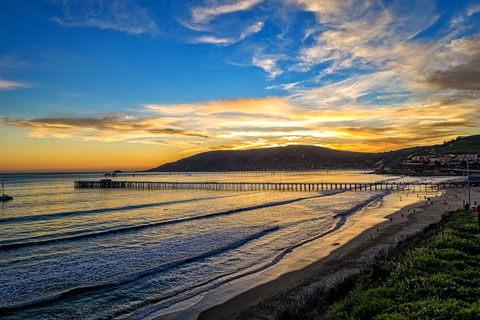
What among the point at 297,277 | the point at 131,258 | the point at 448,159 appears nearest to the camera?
the point at 297,277

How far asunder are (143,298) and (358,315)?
8417mm

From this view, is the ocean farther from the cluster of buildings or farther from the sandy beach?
the cluster of buildings

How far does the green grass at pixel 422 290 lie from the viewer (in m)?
6.13

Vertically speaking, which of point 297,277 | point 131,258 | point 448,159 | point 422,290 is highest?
point 448,159

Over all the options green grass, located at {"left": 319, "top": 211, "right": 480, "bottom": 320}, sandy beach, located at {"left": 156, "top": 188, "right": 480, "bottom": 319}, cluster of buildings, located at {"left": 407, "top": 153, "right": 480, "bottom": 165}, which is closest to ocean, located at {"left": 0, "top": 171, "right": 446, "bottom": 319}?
sandy beach, located at {"left": 156, "top": 188, "right": 480, "bottom": 319}

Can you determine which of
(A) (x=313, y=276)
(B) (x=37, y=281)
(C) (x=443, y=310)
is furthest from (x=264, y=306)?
(B) (x=37, y=281)

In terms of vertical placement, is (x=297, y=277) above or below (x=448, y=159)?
below

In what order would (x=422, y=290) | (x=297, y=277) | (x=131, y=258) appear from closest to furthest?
(x=422, y=290)
(x=297, y=277)
(x=131, y=258)

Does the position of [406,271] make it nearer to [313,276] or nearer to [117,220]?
[313,276]

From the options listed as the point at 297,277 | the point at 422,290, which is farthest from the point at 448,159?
the point at 422,290

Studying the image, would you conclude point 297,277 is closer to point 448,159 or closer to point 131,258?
point 131,258

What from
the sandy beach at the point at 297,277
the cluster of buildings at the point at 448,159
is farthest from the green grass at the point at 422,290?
the cluster of buildings at the point at 448,159

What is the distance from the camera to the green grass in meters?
6.13

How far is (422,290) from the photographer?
23.9ft
